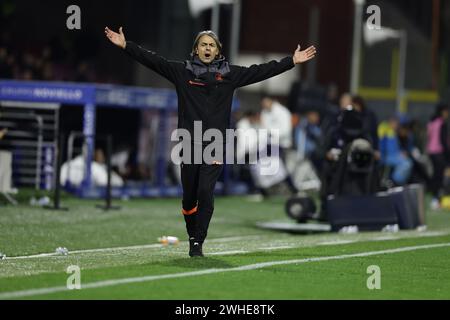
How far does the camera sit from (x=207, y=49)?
44.2ft

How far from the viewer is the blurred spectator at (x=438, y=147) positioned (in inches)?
1099

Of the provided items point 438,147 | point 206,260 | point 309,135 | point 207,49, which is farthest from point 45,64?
point 206,260

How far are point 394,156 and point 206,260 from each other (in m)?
18.0

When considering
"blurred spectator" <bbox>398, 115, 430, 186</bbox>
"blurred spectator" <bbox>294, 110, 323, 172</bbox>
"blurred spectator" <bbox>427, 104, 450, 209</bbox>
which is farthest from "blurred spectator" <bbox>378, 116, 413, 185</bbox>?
"blurred spectator" <bbox>427, 104, 450, 209</bbox>

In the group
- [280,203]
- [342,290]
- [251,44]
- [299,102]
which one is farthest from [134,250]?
[251,44]

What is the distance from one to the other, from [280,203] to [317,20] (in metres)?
9.16

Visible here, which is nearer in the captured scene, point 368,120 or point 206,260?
point 206,260

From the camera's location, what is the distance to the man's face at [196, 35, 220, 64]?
530 inches

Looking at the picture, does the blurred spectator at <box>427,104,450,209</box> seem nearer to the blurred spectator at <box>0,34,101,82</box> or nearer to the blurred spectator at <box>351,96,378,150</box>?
the blurred spectator at <box>351,96,378,150</box>

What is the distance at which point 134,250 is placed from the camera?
15492 millimetres

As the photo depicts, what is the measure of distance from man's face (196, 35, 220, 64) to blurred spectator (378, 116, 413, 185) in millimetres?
17451

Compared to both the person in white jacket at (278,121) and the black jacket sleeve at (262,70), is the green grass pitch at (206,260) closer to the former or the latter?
the black jacket sleeve at (262,70)

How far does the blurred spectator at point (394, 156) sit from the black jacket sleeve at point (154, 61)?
689 inches

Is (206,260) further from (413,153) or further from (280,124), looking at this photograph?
(413,153)
